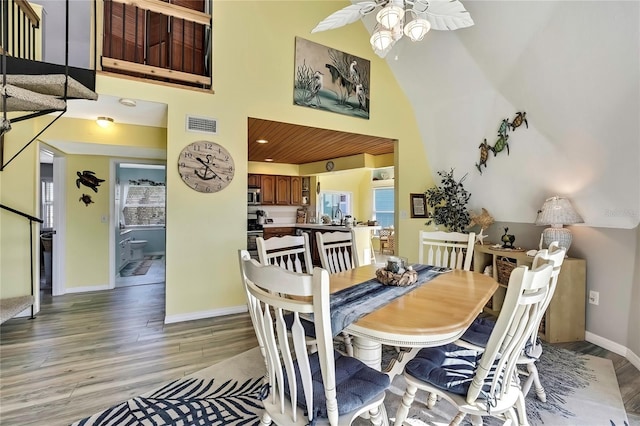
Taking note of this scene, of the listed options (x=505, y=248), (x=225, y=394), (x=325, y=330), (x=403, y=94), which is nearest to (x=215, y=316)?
(x=225, y=394)

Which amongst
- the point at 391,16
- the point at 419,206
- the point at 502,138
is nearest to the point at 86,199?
the point at 391,16

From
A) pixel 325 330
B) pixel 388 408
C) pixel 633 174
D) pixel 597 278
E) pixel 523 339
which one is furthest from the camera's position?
pixel 597 278

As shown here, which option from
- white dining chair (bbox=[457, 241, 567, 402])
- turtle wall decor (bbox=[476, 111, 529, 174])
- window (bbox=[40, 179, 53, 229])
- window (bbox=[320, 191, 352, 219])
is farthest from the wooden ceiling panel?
window (bbox=[40, 179, 53, 229])

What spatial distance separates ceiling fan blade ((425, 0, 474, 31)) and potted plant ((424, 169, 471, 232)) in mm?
2529

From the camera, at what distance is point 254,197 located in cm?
739

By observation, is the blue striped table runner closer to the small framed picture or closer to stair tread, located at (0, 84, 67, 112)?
stair tread, located at (0, 84, 67, 112)

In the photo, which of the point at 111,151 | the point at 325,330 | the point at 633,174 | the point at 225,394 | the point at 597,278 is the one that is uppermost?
the point at 111,151

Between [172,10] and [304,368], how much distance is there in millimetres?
3670

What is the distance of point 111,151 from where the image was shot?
14.2ft

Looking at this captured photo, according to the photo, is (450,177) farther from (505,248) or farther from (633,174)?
(633,174)

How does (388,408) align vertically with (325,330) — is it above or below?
below

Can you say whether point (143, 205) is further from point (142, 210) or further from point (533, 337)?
point (533, 337)

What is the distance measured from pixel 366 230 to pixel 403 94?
2840 millimetres

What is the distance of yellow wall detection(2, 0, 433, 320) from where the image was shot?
324 cm
